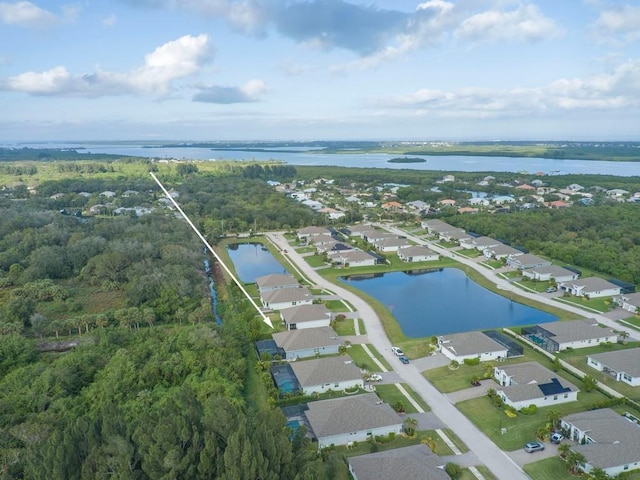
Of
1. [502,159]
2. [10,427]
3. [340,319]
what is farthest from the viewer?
[502,159]

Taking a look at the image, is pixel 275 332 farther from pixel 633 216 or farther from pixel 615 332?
pixel 633 216

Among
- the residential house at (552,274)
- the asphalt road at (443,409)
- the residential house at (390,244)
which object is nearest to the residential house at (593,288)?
the residential house at (552,274)

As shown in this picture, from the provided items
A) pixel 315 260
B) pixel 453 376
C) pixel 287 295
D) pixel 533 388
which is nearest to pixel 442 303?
pixel 287 295

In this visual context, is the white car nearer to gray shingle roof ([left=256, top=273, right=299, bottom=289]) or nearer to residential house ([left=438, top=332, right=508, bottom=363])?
residential house ([left=438, top=332, right=508, bottom=363])

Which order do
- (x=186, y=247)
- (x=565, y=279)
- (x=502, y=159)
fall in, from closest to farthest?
(x=565, y=279), (x=186, y=247), (x=502, y=159)

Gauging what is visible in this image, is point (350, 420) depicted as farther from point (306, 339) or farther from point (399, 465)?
point (306, 339)

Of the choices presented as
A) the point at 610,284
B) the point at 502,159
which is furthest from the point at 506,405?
the point at 502,159

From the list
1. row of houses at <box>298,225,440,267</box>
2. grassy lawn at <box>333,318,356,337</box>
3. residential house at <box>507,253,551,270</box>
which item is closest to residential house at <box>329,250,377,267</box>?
row of houses at <box>298,225,440,267</box>
